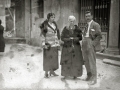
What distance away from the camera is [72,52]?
5.86 m

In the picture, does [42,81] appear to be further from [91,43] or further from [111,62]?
[111,62]

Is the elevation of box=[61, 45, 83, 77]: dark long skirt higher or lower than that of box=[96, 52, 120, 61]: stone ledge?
higher

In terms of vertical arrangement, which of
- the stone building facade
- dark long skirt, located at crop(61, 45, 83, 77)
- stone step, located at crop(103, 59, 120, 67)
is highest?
the stone building facade

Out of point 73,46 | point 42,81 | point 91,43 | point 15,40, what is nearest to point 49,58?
point 42,81

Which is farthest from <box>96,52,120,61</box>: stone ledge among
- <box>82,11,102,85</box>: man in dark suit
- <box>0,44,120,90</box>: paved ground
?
<box>82,11,102,85</box>: man in dark suit

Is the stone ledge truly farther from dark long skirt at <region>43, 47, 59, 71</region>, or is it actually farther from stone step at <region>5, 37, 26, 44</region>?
stone step at <region>5, 37, 26, 44</region>

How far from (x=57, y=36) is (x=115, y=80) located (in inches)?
86.7

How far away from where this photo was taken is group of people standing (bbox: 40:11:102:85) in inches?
219

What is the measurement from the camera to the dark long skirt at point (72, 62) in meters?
5.86

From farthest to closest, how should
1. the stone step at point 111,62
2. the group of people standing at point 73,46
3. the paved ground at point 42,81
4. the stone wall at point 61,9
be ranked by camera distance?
the stone wall at point 61,9 < the stone step at point 111,62 < the group of people standing at point 73,46 < the paved ground at point 42,81

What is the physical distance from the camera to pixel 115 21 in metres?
9.10

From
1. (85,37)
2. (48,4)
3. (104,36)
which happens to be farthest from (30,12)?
(85,37)

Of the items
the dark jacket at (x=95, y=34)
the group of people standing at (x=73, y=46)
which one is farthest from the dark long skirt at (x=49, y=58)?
the dark jacket at (x=95, y=34)

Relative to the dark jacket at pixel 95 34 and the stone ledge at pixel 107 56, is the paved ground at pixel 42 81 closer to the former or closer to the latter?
the dark jacket at pixel 95 34
